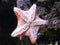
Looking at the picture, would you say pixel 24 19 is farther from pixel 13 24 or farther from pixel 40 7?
pixel 13 24

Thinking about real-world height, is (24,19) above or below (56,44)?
above

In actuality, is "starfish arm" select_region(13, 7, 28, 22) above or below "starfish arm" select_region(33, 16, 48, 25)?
above

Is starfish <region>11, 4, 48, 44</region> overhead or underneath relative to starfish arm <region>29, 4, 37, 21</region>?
underneath

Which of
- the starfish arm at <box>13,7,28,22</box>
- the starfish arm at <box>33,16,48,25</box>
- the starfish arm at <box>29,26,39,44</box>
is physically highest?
the starfish arm at <box>13,7,28,22</box>

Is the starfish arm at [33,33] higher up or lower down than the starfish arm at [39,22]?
lower down

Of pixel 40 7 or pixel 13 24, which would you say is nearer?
pixel 40 7

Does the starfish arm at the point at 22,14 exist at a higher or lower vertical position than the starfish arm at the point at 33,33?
higher

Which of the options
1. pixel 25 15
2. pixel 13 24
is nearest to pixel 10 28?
pixel 13 24

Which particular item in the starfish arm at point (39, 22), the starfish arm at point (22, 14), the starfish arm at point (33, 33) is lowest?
the starfish arm at point (33, 33)
